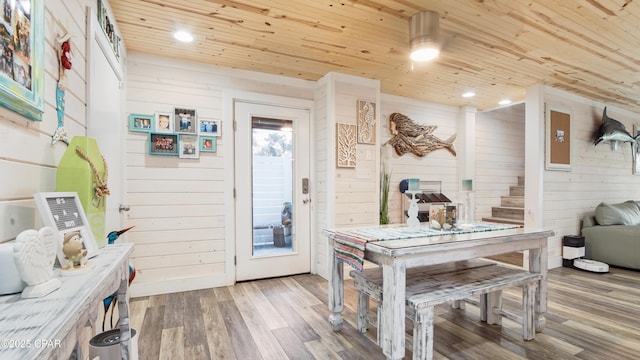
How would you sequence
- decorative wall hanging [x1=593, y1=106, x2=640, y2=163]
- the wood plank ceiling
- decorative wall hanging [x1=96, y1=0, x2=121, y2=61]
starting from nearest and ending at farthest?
decorative wall hanging [x1=96, y1=0, x2=121, y2=61], the wood plank ceiling, decorative wall hanging [x1=593, y1=106, x2=640, y2=163]

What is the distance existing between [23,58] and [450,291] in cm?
229

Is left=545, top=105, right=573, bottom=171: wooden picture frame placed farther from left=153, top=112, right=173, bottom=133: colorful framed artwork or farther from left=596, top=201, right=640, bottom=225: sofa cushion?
left=153, top=112, right=173, bottom=133: colorful framed artwork

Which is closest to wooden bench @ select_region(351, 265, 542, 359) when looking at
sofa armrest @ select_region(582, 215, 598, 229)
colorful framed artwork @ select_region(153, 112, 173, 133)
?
colorful framed artwork @ select_region(153, 112, 173, 133)

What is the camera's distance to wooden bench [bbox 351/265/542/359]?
1.74 meters

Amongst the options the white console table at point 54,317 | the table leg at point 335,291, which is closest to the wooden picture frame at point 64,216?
the white console table at point 54,317

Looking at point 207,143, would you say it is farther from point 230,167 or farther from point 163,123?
point 163,123

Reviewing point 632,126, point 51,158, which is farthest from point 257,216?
point 632,126

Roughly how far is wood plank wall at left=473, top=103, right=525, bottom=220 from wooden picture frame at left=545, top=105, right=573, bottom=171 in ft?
3.81

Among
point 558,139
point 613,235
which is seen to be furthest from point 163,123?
point 613,235

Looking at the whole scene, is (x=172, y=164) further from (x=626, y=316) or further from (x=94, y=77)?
(x=626, y=316)

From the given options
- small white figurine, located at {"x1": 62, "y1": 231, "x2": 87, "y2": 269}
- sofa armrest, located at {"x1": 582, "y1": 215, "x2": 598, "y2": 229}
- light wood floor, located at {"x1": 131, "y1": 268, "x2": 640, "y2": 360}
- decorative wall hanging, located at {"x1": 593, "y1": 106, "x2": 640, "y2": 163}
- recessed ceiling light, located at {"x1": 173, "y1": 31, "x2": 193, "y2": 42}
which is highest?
recessed ceiling light, located at {"x1": 173, "y1": 31, "x2": 193, "y2": 42}

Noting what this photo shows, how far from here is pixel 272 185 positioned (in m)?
3.69

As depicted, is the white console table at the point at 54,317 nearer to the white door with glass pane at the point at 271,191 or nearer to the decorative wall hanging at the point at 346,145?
the white door with glass pane at the point at 271,191

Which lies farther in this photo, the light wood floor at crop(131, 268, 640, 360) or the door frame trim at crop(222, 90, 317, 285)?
the door frame trim at crop(222, 90, 317, 285)
